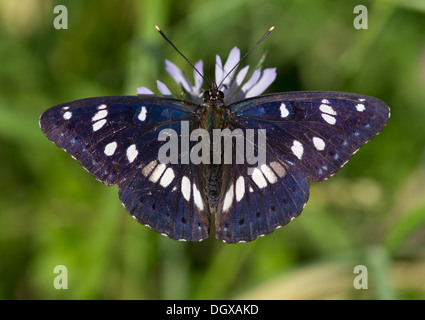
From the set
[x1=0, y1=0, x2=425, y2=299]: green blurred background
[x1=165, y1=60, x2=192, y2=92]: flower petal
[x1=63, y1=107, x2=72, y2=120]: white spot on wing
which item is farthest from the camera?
[x1=0, y1=0, x2=425, y2=299]: green blurred background

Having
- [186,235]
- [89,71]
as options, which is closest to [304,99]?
[186,235]

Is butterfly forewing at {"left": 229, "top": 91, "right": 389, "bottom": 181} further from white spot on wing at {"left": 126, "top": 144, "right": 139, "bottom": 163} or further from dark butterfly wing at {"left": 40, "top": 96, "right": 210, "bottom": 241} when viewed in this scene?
white spot on wing at {"left": 126, "top": 144, "right": 139, "bottom": 163}

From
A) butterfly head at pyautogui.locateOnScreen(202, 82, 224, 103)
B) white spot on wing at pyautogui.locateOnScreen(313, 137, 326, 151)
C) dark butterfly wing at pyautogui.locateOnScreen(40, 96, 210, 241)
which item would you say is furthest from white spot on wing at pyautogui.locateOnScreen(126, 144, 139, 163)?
white spot on wing at pyautogui.locateOnScreen(313, 137, 326, 151)

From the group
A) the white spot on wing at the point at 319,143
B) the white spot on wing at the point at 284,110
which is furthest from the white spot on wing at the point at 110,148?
the white spot on wing at the point at 319,143

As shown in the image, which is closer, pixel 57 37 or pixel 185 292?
pixel 185 292

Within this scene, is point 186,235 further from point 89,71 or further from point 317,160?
point 89,71
